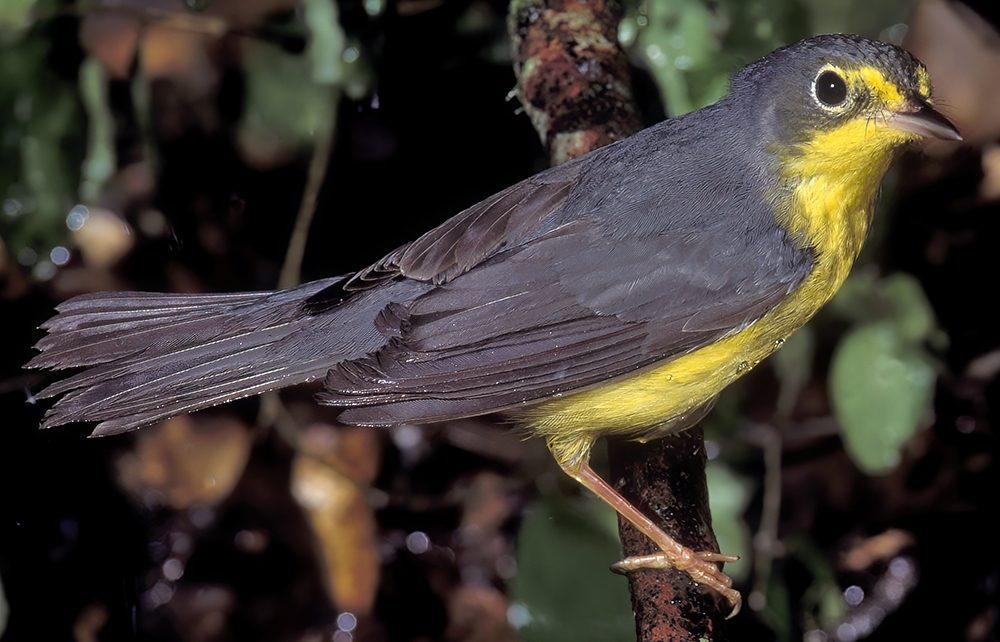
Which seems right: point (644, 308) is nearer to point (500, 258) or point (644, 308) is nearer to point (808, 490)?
point (500, 258)

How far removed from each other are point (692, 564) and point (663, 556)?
6cm

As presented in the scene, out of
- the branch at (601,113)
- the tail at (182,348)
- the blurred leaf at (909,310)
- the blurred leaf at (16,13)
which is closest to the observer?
the tail at (182,348)

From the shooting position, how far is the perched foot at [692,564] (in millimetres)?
1901

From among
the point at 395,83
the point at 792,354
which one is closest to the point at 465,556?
the point at 792,354

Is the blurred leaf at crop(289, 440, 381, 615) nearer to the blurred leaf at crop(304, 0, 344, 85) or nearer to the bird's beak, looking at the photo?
the blurred leaf at crop(304, 0, 344, 85)

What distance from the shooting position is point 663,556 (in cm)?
192

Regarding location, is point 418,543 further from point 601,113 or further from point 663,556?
point 601,113

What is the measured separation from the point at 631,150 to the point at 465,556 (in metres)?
1.85

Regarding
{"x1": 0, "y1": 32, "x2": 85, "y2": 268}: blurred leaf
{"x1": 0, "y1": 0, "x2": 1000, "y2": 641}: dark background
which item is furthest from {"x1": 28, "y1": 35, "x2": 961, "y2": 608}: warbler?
{"x1": 0, "y1": 0, "x2": 1000, "y2": 641}: dark background

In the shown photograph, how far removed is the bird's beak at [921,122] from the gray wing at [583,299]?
0.30m

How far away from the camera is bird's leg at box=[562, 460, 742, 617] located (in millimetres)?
1913

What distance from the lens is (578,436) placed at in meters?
2.07

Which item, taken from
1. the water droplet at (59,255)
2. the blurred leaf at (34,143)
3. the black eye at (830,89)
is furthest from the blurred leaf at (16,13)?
the black eye at (830,89)

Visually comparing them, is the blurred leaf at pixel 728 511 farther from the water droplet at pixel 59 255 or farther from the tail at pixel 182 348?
the water droplet at pixel 59 255
